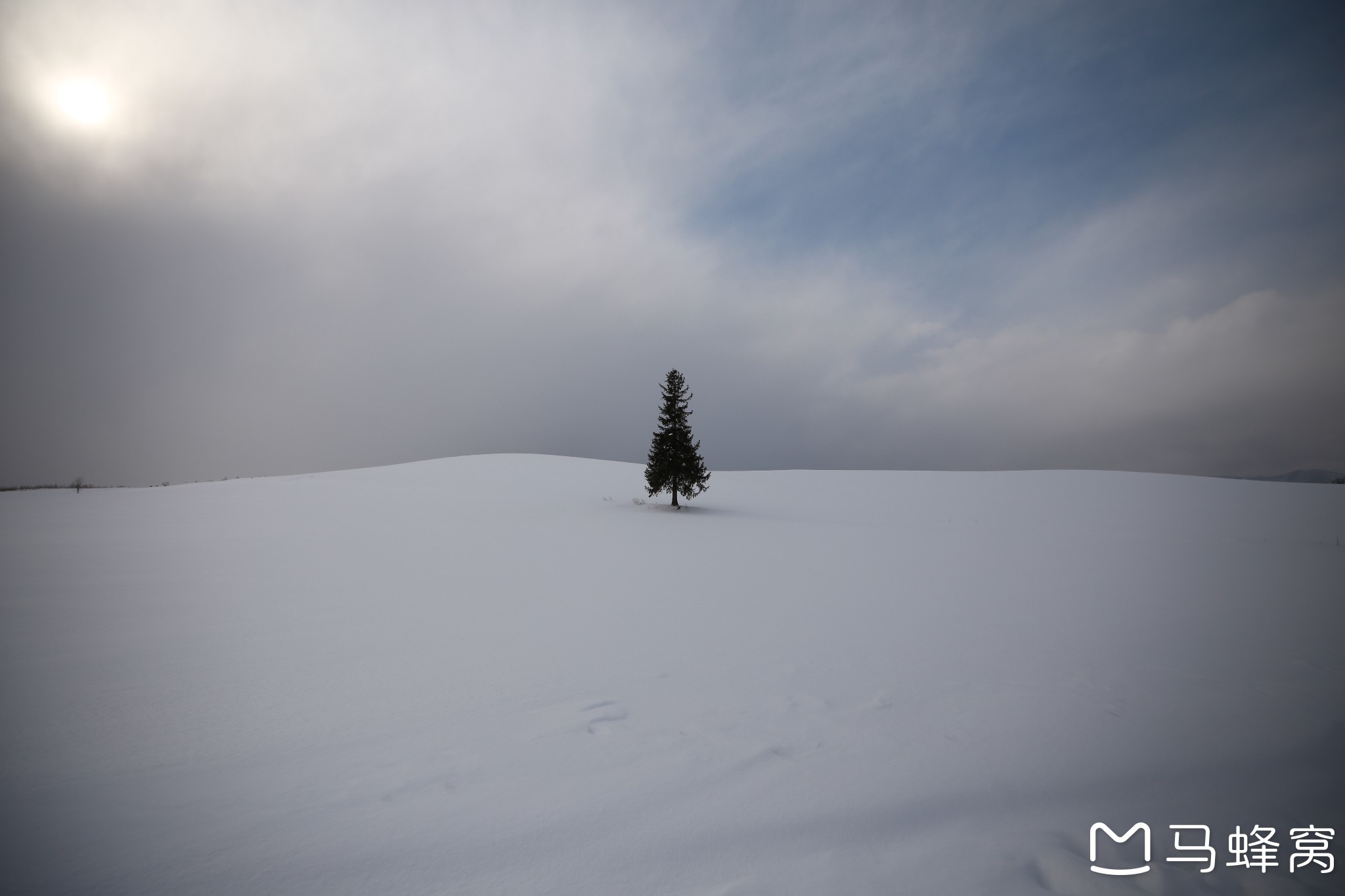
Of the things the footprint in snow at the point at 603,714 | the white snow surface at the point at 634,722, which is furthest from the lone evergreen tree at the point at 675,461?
the footprint in snow at the point at 603,714

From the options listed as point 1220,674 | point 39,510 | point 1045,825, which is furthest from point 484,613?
point 39,510

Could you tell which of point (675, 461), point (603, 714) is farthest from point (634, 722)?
point (675, 461)

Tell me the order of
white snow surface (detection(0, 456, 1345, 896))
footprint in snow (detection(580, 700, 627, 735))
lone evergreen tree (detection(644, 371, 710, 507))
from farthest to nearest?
lone evergreen tree (detection(644, 371, 710, 507)) < footprint in snow (detection(580, 700, 627, 735)) < white snow surface (detection(0, 456, 1345, 896))

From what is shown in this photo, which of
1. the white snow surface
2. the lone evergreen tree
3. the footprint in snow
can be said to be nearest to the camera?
the white snow surface

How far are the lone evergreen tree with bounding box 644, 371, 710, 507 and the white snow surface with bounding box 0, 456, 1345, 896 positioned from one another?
9.17 metres

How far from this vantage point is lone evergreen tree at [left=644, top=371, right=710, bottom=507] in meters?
18.1

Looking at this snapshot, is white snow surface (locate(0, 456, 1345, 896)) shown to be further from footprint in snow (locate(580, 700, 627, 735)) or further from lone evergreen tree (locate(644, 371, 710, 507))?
lone evergreen tree (locate(644, 371, 710, 507))

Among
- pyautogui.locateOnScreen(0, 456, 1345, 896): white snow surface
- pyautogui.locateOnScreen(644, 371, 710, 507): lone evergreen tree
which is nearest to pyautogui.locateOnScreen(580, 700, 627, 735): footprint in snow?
pyautogui.locateOnScreen(0, 456, 1345, 896): white snow surface

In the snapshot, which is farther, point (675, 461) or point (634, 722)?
point (675, 461)

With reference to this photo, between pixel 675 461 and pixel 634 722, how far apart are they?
48.4 ft

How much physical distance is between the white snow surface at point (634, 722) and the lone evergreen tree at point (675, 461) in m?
9.17

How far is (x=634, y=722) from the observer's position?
11.3ft

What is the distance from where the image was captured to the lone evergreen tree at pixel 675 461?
18078mm

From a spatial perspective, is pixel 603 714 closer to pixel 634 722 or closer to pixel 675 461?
pixel 634 722
